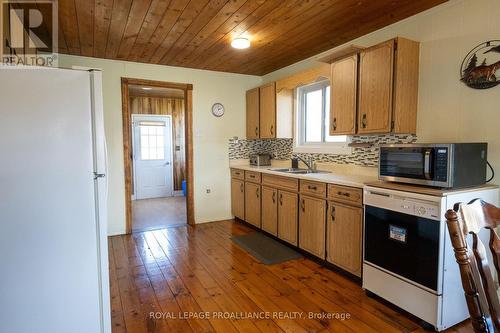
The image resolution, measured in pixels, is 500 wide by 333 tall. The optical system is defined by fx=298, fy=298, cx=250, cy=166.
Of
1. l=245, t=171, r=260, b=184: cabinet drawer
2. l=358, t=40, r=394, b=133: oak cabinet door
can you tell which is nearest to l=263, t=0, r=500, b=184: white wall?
l=358, t=40, r=394, b=133: oak cabinet door

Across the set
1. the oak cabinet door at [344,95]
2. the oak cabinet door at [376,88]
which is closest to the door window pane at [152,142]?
the oak cabinet door at [344,95]

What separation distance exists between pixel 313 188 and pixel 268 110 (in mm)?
1658

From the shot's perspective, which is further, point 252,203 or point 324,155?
point 252,203

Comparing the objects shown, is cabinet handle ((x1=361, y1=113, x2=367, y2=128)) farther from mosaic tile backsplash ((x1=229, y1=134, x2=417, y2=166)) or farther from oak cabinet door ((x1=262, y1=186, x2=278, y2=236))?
oak cabinet door ((x1=262, y1=186, x2=278, y2=236))

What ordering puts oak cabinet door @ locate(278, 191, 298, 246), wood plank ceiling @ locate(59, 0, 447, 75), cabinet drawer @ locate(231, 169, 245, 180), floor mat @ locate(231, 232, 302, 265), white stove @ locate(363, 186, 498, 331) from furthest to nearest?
cabinet drawer @ locate(231, 169, 245, 180), oak cabinet door @ locate(278, 191, 298, 246), floor mat @ locate(231, 232, 302, 265), wood plank ceiling @ locate(59, 0, 447, 75), white stove @ locate(363, 186, 498, 331)

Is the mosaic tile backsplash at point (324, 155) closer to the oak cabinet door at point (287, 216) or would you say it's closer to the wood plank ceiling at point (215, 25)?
the oak cabinet door at point (287, 216)

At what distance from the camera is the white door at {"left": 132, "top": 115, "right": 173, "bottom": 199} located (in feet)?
21.9

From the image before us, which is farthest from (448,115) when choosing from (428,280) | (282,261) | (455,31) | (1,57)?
(1,57)

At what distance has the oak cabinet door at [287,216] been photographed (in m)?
3.33

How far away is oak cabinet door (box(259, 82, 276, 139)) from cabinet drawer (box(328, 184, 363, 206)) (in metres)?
1.58

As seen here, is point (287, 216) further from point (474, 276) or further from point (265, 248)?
point (474, 276)

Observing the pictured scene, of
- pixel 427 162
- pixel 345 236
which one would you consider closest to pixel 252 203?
pixel 345 236

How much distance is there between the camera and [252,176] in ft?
13.6

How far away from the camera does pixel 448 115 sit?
2.39 metres
